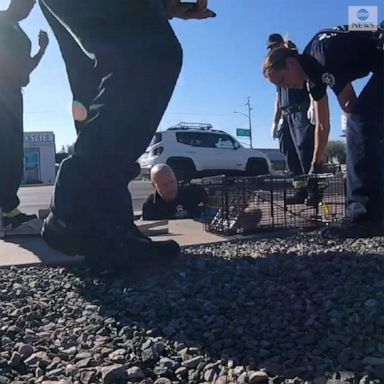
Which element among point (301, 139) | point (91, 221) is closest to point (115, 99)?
point (91, 221)

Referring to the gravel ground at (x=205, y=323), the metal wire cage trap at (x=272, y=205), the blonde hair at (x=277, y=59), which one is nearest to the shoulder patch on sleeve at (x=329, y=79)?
the blonde hair at (x=277, y=59)

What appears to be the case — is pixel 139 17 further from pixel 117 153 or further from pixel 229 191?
pixel 229 191

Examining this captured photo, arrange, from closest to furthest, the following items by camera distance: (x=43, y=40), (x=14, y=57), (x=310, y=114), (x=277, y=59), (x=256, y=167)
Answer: (x=277, y=59)
(x=14, y=57)
(x=43, y=40)
(x=310, y=114)
(x=256, y=167)

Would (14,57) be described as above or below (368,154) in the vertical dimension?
above

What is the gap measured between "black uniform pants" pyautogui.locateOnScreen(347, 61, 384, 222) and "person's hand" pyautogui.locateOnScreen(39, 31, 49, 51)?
2508 mm

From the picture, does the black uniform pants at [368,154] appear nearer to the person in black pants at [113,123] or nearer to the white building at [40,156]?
the person in black pants at [113,123]

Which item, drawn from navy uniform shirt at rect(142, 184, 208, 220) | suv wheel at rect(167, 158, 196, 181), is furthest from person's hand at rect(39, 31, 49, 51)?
suv wheel at rect(167, 158, 196, 181)

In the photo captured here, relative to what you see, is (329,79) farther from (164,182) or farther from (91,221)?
(164,182)

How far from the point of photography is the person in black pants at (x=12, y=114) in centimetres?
380

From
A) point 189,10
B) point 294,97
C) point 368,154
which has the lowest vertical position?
point 368,154

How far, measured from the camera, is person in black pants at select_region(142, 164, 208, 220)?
15.6ft

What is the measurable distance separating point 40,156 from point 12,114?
40.1 meters

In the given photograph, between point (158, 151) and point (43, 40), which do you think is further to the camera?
point (158, 151)

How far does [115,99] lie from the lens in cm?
200
